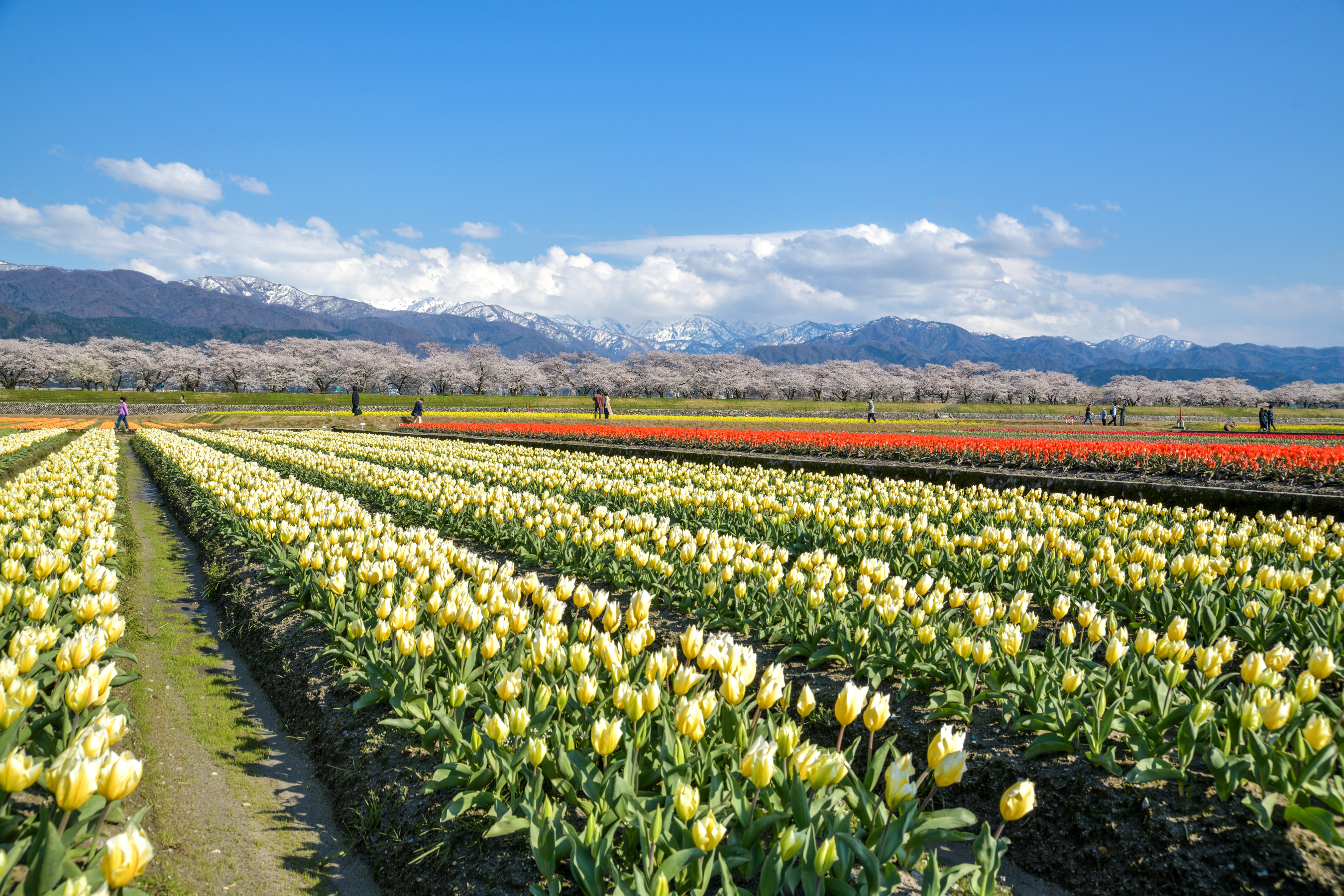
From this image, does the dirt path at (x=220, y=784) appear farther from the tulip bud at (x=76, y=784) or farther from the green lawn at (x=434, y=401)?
the green lawn at (x=434, y=401)

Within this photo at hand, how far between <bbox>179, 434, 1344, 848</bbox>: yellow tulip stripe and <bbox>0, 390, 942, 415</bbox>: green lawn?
5419 cm

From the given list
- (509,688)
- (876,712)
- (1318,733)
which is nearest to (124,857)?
(509,688)

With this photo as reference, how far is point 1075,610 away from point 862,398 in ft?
393

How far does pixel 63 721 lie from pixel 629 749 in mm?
2952

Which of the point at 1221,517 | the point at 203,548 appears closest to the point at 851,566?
the point at 1221,517

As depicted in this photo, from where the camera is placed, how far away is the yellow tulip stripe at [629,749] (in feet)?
8.25

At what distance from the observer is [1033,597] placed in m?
6.61

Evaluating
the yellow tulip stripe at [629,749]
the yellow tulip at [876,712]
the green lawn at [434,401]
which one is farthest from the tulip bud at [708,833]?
the green lawn at [434,401]

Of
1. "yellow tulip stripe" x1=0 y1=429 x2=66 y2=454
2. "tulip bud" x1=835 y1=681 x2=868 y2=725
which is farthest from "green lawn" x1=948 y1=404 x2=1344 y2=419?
"tulip bud" x1=835 y1=681 x2=868 y2=725

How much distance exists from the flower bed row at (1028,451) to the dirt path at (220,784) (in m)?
17.1

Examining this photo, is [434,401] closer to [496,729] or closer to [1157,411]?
[496,729]

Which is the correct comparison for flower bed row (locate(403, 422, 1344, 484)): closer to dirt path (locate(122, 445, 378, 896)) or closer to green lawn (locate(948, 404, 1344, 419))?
dirt path (locate(122, 445, 378, 896))

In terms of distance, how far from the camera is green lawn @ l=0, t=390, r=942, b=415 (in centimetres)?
5741

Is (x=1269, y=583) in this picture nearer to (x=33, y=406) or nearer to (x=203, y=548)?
(x=203, y=548)
